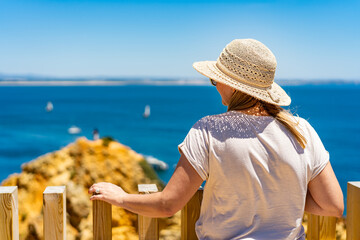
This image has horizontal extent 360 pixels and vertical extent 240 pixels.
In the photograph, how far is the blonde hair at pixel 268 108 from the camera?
1.60m

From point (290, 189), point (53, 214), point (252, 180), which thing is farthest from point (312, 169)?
point (53, 214)

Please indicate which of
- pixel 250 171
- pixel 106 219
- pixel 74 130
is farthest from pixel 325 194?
pixel 74 130

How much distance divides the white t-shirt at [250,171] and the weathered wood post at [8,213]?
87 centimetres

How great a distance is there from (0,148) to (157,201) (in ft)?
179

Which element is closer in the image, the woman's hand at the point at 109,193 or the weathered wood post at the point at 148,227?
the woman's hand at the point at 109,193

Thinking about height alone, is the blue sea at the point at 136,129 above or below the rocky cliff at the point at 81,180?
below

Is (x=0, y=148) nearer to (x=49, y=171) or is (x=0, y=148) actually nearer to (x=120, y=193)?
(x=49, y=171)

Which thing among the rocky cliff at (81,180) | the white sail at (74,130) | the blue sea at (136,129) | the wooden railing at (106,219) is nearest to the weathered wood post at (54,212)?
the wooden railing at (106,219)

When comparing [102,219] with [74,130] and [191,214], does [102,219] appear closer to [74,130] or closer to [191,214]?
[191,214]

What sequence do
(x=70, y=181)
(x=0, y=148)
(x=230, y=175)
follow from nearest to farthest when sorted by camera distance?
(x=230, y=175)
(x=70, y=181)
(x=0, y=148)

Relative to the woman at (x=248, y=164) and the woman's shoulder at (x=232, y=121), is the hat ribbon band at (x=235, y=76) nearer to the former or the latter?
the woman at (x=248, y=164)

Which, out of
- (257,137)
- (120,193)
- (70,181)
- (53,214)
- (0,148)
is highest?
(257,137)

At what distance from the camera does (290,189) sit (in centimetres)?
161

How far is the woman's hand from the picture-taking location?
1.72 meters
